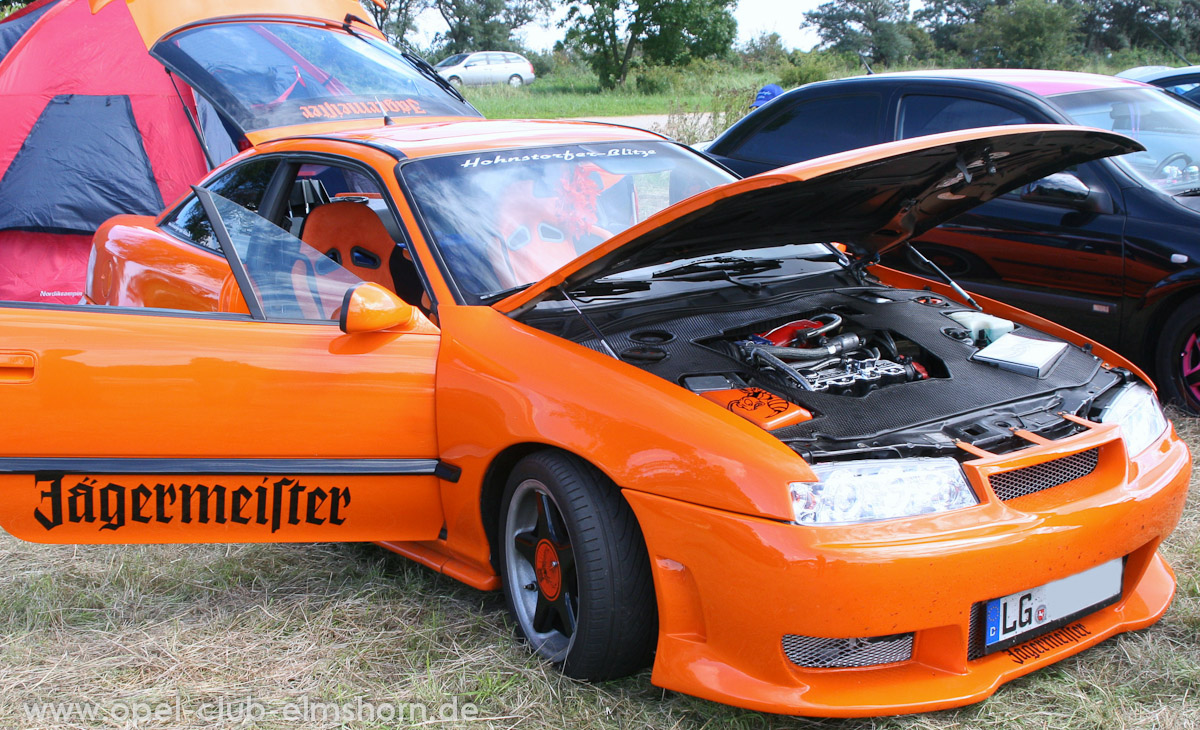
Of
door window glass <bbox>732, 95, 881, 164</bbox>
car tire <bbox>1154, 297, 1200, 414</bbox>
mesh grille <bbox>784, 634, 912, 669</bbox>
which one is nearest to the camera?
mesh grille <bbox>784, 634, 912, 669</bbox>

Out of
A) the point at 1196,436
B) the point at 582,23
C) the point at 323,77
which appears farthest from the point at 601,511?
the point at 582,23

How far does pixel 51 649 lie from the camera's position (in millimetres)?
2691

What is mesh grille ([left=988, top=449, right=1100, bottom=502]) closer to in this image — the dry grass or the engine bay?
the engine bay

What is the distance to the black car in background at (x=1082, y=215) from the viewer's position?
3982 mm

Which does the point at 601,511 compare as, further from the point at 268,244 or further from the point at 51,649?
the point at 51,649

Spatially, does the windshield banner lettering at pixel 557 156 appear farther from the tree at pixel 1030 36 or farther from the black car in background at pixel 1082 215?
the tree at pixel 1030 36

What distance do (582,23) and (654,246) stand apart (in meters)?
34.2

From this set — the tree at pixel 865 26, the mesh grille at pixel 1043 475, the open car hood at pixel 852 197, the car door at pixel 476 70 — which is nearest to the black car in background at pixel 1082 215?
the open car hood at pixel 852 197

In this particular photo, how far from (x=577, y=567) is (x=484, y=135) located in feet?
5.18

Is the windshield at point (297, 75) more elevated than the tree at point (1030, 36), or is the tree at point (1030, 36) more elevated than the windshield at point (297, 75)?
the tree at point (1030, 36)

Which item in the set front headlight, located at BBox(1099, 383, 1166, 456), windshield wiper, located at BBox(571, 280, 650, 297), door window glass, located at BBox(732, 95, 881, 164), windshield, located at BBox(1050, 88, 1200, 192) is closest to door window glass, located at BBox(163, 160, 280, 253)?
windshield wiper, located at BBox(571, 280, 650, 297)

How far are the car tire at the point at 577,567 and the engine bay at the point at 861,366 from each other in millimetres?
338

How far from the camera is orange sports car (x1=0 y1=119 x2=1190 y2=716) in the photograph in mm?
1969

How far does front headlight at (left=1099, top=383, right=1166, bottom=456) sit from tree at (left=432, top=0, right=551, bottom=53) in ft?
156
